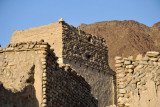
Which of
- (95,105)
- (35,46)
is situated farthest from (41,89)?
(95,105)

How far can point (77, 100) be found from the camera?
12852 mm

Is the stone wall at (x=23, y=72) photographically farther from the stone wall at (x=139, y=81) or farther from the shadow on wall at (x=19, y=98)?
the stone wall at (x=139, y=81)

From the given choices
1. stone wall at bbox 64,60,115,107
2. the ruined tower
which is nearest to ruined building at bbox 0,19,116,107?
the ruined tower

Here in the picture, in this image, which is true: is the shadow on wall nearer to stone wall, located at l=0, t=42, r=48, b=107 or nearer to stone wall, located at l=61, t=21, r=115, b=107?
stone wall, located at l=0, t=42, r=48, b=107

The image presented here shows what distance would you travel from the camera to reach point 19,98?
9.07 meters

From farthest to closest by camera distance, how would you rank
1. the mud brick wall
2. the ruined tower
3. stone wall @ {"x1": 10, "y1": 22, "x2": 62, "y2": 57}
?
the ruined tower
stone wall @ {"x1": 10, "y1": 22, "x2": 62, "y2": 57}
the mud brick wall

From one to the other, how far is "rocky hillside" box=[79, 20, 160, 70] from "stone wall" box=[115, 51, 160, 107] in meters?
41.3

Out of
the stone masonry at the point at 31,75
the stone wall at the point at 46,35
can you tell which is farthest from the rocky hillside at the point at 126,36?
the stone masonry at the point at 31,75

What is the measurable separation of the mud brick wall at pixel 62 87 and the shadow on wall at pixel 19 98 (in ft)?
1.02

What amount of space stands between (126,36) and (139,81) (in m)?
51.2

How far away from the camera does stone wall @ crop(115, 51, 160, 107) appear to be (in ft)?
26.9

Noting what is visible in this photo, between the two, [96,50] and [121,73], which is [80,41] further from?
[121,73]

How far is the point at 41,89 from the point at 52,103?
2.30 ft

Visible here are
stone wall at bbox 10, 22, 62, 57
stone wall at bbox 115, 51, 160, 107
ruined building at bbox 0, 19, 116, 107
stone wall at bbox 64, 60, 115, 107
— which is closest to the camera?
stone wall at bbox 115, 51, 160, 107
